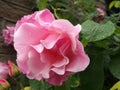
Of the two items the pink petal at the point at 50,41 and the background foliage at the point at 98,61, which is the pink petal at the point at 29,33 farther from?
the background foliage at the point at 98,61

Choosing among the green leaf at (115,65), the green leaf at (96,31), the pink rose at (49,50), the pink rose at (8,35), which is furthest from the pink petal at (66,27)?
the pink rose at (8,35)

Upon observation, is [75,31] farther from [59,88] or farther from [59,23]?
[59,88]

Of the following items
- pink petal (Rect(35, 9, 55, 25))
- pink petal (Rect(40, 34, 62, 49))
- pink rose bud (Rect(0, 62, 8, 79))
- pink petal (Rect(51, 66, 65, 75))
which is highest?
pink petal (Rect(35, 9, 55, 25))

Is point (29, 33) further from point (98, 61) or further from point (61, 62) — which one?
point (98, 61)

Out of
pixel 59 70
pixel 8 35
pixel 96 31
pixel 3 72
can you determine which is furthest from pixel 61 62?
pixel 8 35

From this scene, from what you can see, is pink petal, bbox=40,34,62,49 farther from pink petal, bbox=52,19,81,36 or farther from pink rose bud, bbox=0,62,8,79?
pink rose bud, bbox=0,62,8,79

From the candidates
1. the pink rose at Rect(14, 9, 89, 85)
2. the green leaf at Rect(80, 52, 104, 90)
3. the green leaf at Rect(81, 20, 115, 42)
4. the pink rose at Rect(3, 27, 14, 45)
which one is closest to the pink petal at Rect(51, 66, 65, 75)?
the pink rose at Rect(14, 9, 89, 85)
